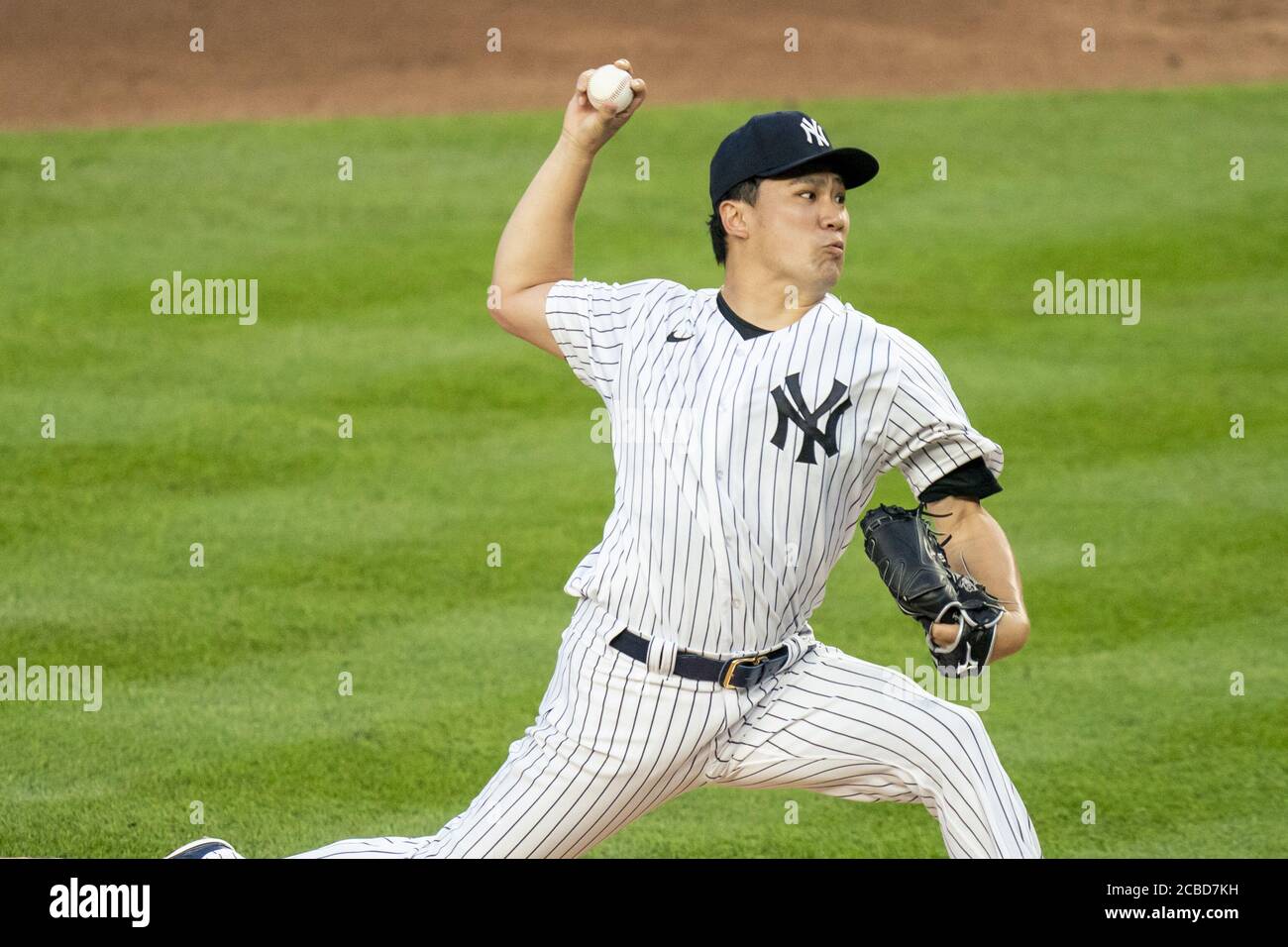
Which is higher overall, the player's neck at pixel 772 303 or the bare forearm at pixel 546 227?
the bare forearm at pixel 546 227

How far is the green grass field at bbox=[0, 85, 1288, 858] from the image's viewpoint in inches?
192

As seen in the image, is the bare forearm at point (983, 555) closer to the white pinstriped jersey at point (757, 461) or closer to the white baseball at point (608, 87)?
the white pinstriped jersey at point (757, 461)

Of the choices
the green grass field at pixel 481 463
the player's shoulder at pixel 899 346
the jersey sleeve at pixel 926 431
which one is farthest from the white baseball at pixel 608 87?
the green grass field at pixel 481 463

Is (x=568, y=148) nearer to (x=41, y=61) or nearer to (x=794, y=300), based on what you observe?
(x=794, y=300)

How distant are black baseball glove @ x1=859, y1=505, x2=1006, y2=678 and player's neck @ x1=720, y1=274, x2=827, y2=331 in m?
0.46

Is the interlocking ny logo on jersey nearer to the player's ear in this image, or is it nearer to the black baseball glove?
the black baseball glove

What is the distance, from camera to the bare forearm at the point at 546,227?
328 cm

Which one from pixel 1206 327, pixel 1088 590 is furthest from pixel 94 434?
pixel 1206 327

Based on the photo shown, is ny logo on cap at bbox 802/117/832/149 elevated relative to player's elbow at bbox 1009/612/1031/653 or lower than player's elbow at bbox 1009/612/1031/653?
elevated

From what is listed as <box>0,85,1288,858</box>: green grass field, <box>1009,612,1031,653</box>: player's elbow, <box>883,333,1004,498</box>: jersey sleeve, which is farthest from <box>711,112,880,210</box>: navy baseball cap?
<box>0,85,1288,858</box>: green grass field

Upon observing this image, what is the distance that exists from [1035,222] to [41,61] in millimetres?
8679

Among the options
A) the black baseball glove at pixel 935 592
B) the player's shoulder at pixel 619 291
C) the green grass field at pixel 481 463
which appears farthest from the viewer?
the green grass field at pixel 481 463

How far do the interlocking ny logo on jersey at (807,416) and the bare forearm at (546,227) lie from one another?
0.62m

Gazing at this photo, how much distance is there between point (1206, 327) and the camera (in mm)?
9609
